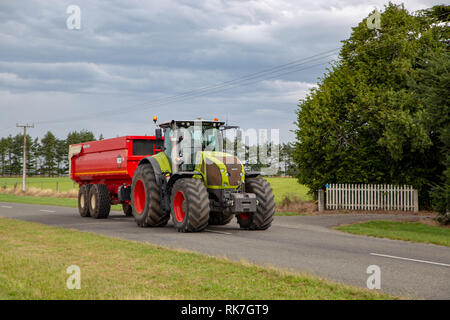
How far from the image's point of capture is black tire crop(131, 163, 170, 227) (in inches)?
596

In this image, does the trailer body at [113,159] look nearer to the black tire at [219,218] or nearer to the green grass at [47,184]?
the black tire at [219,218]

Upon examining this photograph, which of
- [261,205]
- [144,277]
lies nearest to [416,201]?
[261,205]

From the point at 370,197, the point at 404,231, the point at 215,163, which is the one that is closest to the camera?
the point at 215,163

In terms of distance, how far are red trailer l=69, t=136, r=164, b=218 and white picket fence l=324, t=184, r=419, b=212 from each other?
10.5 meters

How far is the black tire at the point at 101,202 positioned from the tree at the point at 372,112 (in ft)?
35.6

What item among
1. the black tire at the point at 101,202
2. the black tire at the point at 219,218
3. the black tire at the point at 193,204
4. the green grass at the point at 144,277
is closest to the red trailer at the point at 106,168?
the black tire at the point at 101,202

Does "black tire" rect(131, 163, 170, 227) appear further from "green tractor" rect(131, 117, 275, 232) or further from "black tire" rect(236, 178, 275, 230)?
"black tire" rect(236, 178, 275, 230)

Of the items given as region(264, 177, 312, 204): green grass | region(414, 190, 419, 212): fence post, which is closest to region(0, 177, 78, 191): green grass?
region(264, 177, 312, 204): green grass

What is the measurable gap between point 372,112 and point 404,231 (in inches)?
389

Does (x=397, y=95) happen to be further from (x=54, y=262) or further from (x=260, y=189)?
(x=54, y=262)

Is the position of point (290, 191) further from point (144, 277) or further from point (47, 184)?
point (47, 184)

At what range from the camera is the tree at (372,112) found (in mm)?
23547

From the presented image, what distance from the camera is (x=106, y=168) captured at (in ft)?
63.6

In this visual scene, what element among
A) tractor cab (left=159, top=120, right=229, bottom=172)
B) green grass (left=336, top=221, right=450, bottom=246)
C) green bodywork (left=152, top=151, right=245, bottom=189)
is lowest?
green grass (left=336, top=221, right=450, bottom=246)
